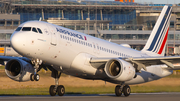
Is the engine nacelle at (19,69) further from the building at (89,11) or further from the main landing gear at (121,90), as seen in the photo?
the building at (89,11)

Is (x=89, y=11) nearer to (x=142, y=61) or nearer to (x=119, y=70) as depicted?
(x=142, y=61)

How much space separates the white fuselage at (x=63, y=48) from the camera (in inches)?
874

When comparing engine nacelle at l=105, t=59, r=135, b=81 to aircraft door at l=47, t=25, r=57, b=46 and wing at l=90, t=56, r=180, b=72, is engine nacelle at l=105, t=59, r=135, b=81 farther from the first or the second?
aircraft door at l=47, t=25, r=57, b=46

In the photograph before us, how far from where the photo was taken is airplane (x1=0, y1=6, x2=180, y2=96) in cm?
2267

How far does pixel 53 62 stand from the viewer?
2466 cm

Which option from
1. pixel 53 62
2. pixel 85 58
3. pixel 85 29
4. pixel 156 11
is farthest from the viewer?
pixel 156 11

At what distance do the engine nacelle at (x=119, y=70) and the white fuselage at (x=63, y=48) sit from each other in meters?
1.77

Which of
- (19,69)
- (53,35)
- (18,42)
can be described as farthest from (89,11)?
(18,42)

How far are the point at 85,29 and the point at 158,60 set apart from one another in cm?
9887

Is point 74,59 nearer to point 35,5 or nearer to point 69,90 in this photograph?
point 69,90

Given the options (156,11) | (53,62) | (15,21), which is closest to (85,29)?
(15,21)

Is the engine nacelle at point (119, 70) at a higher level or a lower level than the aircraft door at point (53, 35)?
lower

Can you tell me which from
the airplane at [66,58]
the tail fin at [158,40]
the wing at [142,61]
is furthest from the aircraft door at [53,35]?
the tail fin at [158,40]

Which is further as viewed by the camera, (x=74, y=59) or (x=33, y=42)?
(x=74, y=59)
